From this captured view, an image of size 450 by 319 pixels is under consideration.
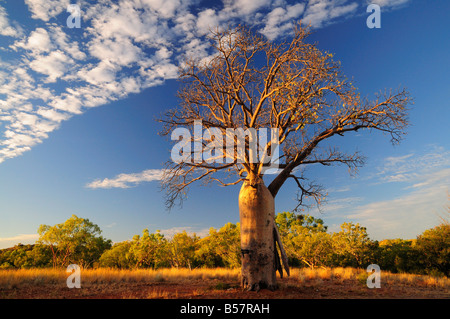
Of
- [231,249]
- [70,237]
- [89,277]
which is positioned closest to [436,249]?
[231,249]

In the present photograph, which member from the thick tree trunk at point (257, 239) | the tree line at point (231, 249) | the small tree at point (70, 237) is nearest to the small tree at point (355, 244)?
the tree line at point (231, 249)

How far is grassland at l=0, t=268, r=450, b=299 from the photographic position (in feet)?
29.4

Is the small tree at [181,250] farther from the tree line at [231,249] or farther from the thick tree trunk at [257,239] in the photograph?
the thick tree trunk at [257,239]

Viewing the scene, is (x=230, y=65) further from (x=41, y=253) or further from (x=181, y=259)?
(x=41, y=253)

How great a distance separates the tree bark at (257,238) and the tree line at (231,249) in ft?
42.8

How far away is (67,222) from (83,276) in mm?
28632

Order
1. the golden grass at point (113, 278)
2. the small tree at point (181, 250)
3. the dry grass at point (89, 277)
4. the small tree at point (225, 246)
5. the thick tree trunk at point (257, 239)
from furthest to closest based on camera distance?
the small tree at point (181, 250)
the small tree at point (225, 246)
the golden grass at point (113, 278)
the dry grass at point (89, 277)
the thick tree trunk at point (257, 239)

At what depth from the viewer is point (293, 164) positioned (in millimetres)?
11422

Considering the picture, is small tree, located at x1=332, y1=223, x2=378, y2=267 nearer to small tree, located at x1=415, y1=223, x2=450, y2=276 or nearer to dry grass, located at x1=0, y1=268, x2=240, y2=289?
small tree, located at x1=415, y1=223, x2=450, y2=276

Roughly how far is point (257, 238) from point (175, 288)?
3.97m

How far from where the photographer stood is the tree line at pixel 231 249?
23.5 metres

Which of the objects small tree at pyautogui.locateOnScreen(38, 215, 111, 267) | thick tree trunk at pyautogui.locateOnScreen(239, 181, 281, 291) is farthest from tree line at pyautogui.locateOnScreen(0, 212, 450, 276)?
thick tree trunk at pyautogui.locateOnScreen(239, 181, 281, 291)

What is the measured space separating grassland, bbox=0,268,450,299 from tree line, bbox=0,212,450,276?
5.38 metres

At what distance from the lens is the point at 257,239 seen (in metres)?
9.73
